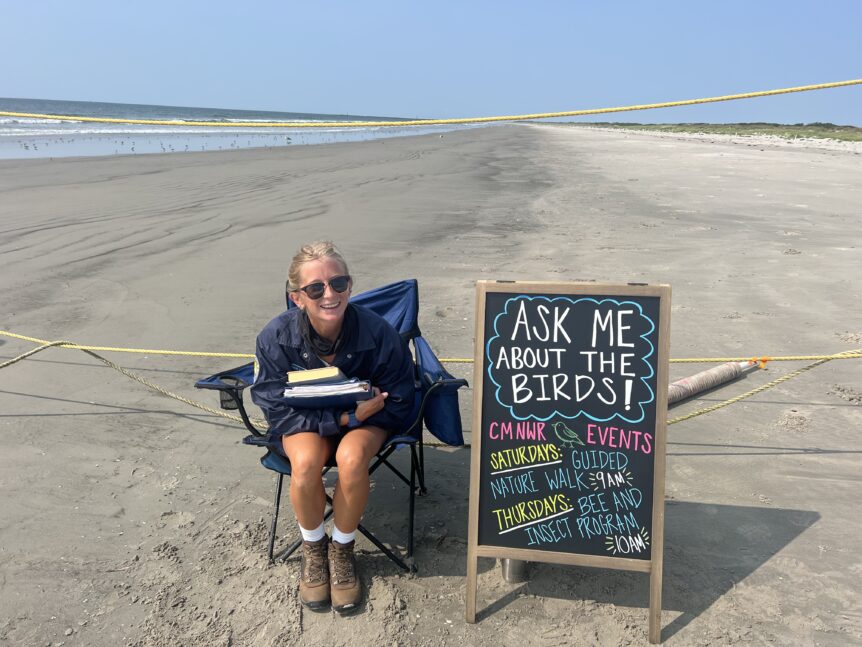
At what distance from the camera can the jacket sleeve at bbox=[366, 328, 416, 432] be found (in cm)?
282

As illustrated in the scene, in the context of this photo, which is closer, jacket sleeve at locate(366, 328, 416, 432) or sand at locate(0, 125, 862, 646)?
sand at locate(0, 125, 862, 646)

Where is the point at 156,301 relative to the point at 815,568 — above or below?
above

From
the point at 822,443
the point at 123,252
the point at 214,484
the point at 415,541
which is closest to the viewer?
the point at 415,541

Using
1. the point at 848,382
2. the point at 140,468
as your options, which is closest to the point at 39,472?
the point at 140,468

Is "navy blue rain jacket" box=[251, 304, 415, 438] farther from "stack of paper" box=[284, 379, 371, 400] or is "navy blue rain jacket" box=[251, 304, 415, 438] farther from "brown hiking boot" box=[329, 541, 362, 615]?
"brown hiking boot" box=[329, 541, 362, 615]

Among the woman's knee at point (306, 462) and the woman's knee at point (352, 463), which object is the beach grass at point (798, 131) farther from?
the woman's knee at point (306, 462)

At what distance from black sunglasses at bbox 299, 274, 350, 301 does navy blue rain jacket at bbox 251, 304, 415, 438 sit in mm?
180

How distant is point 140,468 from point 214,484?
465 mm

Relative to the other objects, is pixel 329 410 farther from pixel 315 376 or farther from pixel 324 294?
pixel 324 294

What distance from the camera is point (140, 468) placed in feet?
11.8

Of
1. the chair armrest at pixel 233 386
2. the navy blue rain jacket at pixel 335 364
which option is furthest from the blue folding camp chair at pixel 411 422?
the navy blue rain jacket at pixel 335 364

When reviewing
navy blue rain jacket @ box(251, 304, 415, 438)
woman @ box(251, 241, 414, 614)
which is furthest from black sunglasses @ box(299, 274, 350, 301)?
navy blue rain jacket @ box(251, 304, 415, 438)

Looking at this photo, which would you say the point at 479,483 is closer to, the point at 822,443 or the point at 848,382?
the point at 822,443

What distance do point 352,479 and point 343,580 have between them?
1.36 feet
